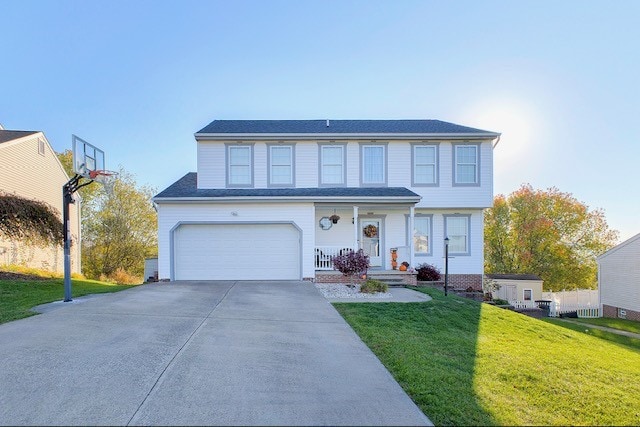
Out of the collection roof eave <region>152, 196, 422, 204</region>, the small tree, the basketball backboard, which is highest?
the basketball backboard

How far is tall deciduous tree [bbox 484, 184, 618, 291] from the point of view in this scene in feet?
96.8

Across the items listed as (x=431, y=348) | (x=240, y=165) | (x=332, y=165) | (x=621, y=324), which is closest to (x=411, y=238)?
(x=332, y=165)

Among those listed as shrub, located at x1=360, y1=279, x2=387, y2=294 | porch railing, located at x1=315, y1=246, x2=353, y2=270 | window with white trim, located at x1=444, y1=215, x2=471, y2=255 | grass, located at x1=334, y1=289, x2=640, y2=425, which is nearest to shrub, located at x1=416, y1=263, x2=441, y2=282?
window with white trim, located at x1=444, y1=215, x2=471, y2=255

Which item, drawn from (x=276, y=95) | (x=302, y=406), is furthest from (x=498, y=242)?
(x=302, y=406)

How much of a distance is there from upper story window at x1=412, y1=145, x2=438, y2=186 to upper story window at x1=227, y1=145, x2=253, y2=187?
7.09 meters

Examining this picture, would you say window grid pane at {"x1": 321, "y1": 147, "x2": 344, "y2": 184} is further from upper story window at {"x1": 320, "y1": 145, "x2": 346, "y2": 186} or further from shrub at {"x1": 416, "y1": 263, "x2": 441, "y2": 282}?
shrub at {"x1": 416, "y1": 263, "x2": 441, "y2": 282}

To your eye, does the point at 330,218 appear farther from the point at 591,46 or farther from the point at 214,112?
the point at 591,46

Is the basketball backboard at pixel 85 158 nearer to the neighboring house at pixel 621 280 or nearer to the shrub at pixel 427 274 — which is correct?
the shrub at pixel 427 274

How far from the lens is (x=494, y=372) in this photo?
452cm

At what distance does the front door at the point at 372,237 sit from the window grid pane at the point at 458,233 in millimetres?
3074

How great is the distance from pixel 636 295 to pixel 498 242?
43.1 feet

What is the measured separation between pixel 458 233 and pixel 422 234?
159 cm

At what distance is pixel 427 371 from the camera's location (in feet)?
14.2

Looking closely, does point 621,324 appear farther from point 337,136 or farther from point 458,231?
point 337,136
